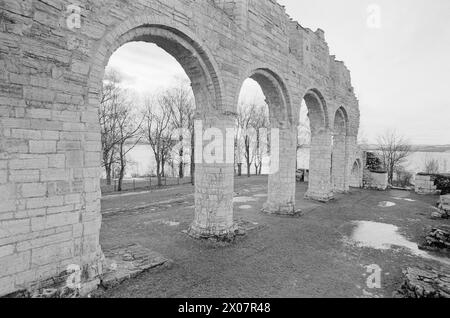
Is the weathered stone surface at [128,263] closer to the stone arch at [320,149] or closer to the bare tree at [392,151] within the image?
the stone arch at [320,149]

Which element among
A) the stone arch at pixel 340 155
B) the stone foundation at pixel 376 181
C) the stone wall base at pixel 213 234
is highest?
the stone arch at pixel 340 155

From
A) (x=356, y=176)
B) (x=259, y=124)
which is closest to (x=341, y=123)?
(x=356, y=176)

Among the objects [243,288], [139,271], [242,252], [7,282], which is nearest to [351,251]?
[242,252]

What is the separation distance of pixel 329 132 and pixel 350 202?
13.3ft

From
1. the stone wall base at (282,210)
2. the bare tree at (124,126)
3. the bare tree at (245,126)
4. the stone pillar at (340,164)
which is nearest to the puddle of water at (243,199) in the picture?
the stone wall base at (282,210)

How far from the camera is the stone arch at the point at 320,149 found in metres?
13.2

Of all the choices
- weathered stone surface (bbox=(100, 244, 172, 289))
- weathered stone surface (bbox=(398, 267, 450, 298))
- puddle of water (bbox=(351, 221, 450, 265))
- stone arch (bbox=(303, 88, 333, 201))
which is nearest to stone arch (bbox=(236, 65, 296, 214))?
puddle of water (bbox=(351, 221, 450, 265))

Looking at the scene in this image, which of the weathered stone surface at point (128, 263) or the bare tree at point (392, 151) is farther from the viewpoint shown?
the bare tree at point (392, 151)

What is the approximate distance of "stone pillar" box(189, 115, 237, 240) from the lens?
7.18 meters

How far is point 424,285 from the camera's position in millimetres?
4570

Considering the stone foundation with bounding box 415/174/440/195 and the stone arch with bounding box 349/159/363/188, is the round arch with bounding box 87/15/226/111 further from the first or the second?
the stone foundation with bounding box 415/174/440/195

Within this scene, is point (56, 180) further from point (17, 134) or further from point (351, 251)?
point (351, 251)

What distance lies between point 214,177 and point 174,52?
11.3ft

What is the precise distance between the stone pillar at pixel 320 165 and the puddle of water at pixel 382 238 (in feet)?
12.4
